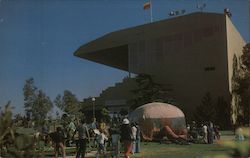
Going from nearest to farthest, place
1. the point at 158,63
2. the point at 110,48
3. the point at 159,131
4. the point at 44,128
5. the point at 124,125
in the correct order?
1. the point at 124,125
2. the point at 44,128
3. the point at 159,131
4. the point at 158,63
5. the point at 110,48

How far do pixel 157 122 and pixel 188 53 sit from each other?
20533 mm

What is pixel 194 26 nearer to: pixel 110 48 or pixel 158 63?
pixel 158 63

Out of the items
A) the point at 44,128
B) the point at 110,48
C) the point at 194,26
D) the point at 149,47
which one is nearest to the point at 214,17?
the point at 194,26

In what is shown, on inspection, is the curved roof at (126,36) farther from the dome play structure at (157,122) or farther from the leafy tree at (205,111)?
the dome play structure at (157,122)

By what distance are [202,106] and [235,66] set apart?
523cm

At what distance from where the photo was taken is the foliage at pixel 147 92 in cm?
4162

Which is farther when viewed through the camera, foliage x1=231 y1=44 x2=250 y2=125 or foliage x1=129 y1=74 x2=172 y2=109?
foliage x1=129 y1=74 x2=172 y2=109

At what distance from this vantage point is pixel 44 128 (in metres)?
18.1

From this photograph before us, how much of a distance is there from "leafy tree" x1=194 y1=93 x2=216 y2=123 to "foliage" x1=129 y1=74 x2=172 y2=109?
3032 millimetres

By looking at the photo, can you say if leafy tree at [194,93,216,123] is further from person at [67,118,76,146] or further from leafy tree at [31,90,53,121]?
person at [67,118,76,146]

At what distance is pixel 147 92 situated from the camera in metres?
42.5

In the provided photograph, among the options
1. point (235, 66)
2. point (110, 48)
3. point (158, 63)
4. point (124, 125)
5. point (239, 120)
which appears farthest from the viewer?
point (110, 48)

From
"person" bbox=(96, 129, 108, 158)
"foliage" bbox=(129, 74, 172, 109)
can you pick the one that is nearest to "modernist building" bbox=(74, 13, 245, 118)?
"foliage" bbox=(129, 74, 172, 109)

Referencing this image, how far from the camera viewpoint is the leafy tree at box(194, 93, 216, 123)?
39.8 m
